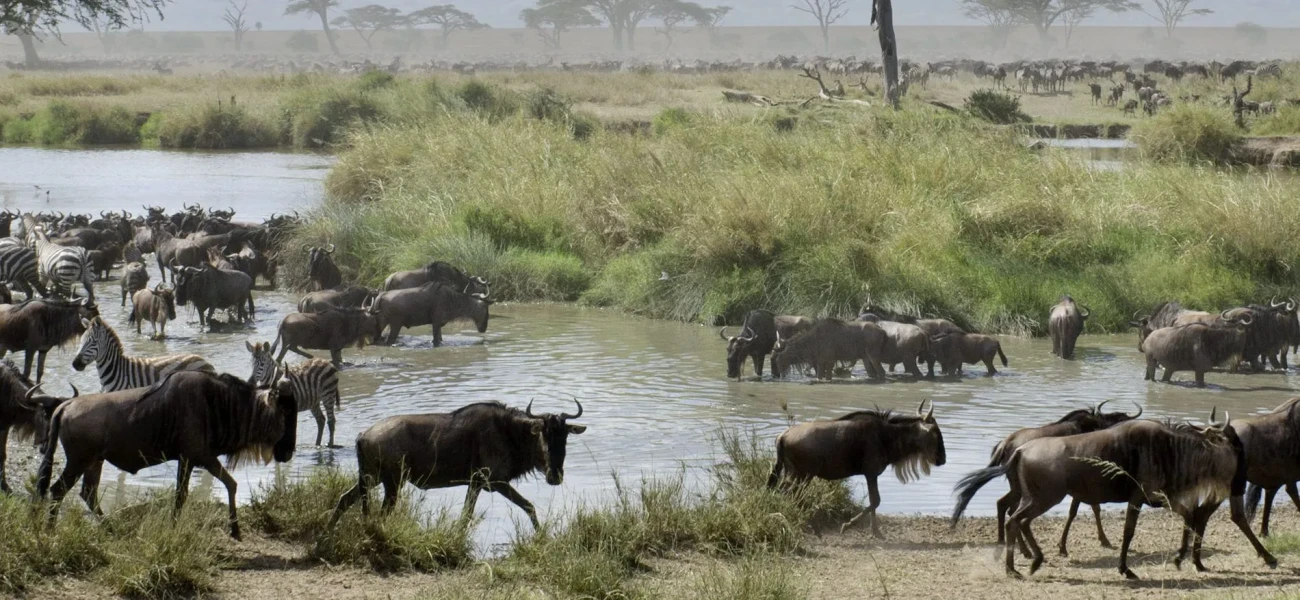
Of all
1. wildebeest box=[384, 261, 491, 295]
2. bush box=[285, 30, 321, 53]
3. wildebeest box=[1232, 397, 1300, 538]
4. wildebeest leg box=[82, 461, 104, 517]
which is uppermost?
bush box=[285, 30, 321, 53]

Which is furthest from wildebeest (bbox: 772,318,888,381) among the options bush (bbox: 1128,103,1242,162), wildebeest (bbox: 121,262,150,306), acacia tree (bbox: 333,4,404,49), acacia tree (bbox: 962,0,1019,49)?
acacia tree (bbox: 333,4,404,49)

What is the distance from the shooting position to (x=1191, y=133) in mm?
26438

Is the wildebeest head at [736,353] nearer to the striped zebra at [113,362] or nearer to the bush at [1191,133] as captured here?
the striped zebra at [113,362]

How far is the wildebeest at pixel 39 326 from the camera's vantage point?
11.0m

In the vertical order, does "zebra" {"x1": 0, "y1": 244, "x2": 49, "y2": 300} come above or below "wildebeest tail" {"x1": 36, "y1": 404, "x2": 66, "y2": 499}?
below

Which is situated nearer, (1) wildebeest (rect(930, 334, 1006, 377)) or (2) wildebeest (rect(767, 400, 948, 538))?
(2) wildebeest (rect(767, 400, 948, 538))

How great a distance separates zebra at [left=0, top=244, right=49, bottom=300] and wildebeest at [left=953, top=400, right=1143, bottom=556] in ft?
36.7

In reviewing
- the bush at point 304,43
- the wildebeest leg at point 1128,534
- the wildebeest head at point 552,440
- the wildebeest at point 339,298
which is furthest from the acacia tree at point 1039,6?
the wildebeest leg at point 1128,534

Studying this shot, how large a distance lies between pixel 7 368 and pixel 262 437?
5.37 ft

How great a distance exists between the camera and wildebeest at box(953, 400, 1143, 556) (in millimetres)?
6953

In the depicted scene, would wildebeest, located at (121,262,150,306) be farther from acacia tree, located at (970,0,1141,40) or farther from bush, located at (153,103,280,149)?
acacia tree, located at (970,0,1141,40)

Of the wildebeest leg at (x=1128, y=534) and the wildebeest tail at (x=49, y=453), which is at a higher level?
the wildebeest tail at (x=49, y=453)

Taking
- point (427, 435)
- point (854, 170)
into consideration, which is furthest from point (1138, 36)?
point (427, 435)

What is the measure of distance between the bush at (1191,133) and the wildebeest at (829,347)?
1542cm
